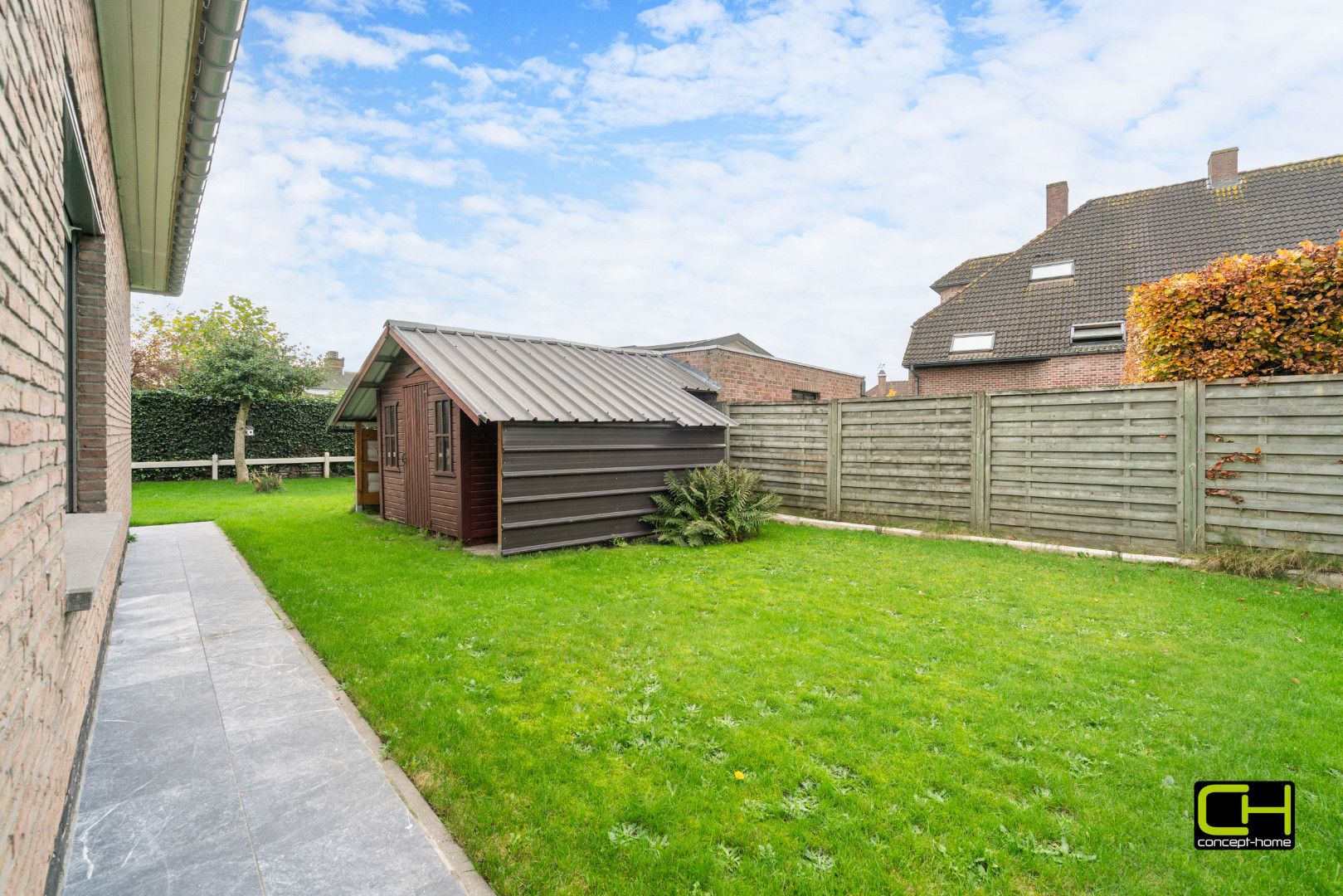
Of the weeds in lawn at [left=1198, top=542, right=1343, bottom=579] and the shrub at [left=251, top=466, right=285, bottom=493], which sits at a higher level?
the shrub at [left=251, top=466, right=285, bottom=493]

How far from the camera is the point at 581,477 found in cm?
833

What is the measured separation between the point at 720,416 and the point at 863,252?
33.7ft

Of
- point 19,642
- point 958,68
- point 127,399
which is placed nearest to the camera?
point 19,642

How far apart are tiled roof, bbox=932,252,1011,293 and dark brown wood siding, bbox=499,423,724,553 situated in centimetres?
2106

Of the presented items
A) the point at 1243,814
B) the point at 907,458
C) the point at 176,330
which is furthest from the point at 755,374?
the point at 176,330

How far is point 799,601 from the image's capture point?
5.52m

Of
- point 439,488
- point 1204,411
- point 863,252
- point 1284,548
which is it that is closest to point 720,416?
point 439,488

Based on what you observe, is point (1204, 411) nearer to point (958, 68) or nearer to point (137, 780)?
point (958, 68)

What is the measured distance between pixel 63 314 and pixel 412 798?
2.54m

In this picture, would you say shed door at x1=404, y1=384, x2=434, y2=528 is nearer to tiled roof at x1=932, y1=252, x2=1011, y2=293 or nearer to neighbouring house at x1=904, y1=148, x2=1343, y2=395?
neighbouring house at x1=904, y1=148, x2=1343, y2=395

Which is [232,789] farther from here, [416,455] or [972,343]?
[972,343]

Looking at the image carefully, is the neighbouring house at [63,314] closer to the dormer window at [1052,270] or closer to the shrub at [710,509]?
the shrub at [710,509]

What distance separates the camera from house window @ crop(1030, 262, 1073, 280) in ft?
55.6

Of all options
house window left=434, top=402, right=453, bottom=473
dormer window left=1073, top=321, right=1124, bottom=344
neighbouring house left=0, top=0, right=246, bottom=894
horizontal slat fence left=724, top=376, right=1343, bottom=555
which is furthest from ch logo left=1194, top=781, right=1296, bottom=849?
dormer window left=1073, top=321, right=1124, bottom=344
